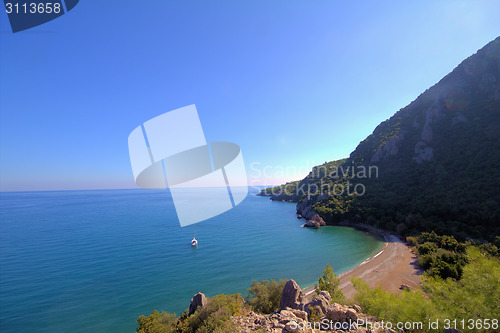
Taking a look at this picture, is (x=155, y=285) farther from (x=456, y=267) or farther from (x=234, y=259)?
(x=456, y=267)

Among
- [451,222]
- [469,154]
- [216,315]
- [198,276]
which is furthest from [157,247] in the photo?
[469,154]

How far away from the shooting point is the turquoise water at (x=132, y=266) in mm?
16578

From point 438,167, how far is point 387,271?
121 feet

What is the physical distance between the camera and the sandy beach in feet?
60.9

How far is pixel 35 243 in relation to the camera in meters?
35.5

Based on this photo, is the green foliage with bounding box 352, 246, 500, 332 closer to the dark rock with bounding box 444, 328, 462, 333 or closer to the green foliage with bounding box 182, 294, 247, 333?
the dark rock with bounding box 444, 328, 462, 333

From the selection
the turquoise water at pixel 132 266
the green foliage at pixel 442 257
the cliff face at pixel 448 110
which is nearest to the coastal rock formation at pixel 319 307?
the turquoise water at pixel 132 266

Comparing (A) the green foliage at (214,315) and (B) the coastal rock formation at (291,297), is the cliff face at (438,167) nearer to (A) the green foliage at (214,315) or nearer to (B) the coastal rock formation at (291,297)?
(B) the coastal rock formation at (291,297)

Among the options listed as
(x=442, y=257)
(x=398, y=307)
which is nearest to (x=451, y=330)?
(x=398, y=307)

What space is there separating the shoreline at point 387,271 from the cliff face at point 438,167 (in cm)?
1111

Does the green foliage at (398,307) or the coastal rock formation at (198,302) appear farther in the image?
the coastal rock formation at (198,302)

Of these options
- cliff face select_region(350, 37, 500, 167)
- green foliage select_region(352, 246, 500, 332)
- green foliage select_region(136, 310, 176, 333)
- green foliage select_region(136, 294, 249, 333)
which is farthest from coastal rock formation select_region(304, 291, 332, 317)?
cliff face select_region(350, 37, 500, 167)

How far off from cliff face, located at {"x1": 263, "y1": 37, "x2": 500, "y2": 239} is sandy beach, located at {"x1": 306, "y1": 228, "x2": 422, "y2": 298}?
11.9m

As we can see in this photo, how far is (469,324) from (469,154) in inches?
2028
